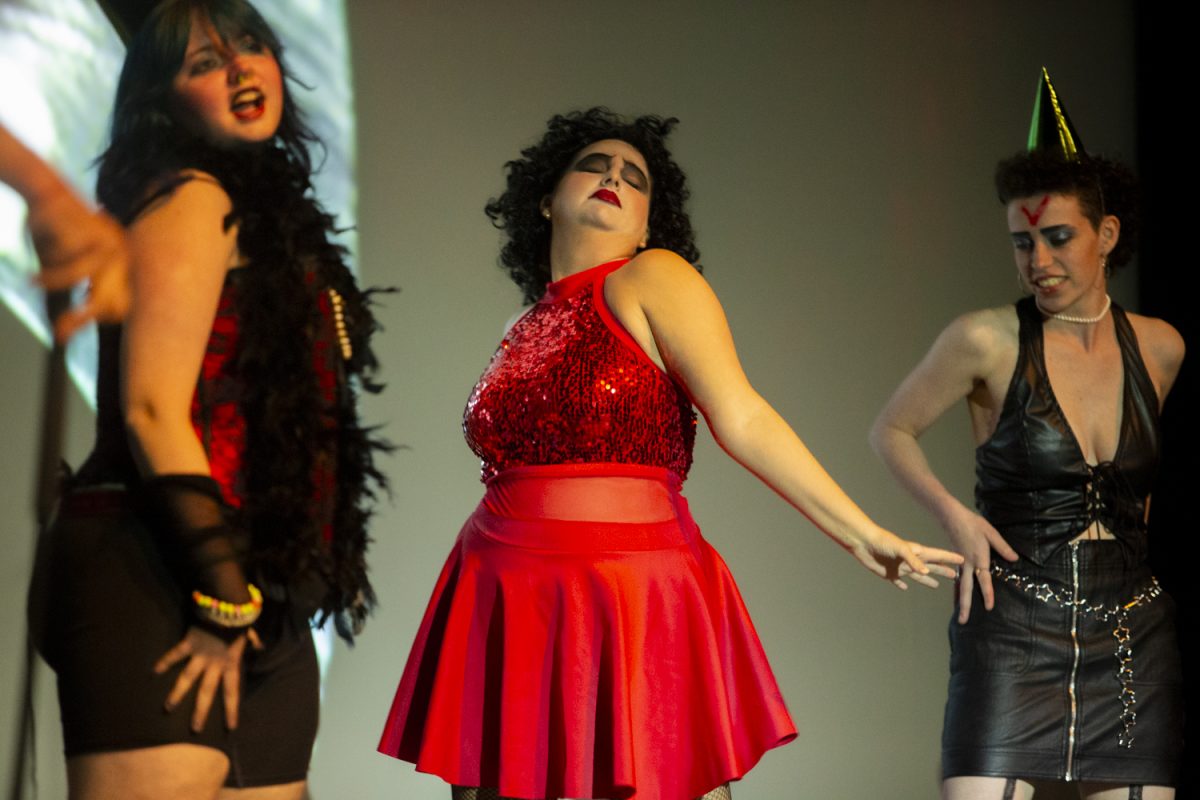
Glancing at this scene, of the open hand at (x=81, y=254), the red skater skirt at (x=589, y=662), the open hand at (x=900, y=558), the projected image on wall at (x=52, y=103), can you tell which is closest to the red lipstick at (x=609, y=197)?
the red skater skirt at (x=589, y=662)

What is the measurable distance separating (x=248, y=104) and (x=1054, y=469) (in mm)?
1897

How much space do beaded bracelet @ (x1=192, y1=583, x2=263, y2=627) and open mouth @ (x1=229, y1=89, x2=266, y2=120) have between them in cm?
50

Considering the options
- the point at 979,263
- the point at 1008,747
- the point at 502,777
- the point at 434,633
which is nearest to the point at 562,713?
the point at 502,777

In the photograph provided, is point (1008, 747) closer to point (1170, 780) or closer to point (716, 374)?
point (1170, 780)

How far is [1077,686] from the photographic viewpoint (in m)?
2.75

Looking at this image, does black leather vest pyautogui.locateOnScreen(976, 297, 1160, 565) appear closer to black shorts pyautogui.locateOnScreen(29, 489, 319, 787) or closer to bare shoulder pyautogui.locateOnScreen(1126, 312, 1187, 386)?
bare shoulder pyautogui.locateOnScreen(1126, 312, 1187, 386)

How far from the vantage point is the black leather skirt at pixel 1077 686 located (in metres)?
2.73

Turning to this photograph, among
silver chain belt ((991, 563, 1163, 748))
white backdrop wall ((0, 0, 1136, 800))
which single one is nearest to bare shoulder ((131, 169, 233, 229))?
silver chain belt ((991, 563, 1163, 748))

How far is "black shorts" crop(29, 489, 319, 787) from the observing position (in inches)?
52.1

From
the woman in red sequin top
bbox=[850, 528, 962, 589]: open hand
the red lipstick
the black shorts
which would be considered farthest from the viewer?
the red lipstick

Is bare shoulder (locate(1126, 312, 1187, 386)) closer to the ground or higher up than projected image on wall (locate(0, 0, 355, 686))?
closer to the ground

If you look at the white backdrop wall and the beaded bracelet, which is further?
the white backdrop wall

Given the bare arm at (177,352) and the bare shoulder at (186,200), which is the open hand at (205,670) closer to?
the bare arm at (177,352)

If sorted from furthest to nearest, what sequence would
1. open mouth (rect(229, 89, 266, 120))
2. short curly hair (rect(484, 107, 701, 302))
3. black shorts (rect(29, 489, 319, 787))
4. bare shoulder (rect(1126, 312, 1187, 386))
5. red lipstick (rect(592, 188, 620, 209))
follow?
1. bare shoulder (rect(1126, 312, 1187, 386))
2. short curly hair (rect(484, 107, 701, 302))
3. red lipstick (rect(592, 188, 620, 209))
4. open mouth (rect(229, 89, 266, 120))
5. black shorts (rect(29, 489, 319, 787))
